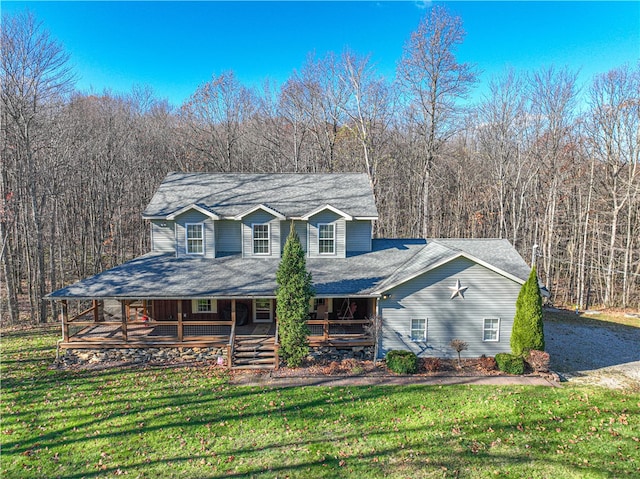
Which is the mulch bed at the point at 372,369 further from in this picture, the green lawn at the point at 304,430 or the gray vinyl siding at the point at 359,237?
the gray vinyl siding at the point at 359,237

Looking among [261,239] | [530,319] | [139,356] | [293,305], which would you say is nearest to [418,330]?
[530,319]

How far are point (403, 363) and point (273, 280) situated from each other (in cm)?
603

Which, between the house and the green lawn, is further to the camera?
the house

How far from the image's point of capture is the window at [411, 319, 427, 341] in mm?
13961

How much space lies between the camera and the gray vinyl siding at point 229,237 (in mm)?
17375

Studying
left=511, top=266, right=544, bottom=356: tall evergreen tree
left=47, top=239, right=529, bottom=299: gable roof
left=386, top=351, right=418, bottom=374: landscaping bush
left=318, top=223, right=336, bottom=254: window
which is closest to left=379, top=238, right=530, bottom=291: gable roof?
left=47, top=239, right=529, bottom=299: gable roof

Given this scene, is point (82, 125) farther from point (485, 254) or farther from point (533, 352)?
point (533, 352)

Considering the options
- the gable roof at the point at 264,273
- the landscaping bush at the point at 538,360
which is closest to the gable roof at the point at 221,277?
the gable roof at the point at 264,273

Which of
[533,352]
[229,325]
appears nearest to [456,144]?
[533,352]

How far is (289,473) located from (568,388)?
9.75 meters

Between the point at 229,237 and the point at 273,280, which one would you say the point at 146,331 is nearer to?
the point at 229,237

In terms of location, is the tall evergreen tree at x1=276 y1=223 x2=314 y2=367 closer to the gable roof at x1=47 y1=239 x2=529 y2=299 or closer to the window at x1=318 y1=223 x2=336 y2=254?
the gable roof at x1=47 y1=239 x2=529 y2=299

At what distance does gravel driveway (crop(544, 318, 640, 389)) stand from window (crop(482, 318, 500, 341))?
7.86 ft

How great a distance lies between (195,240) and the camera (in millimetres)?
16984
